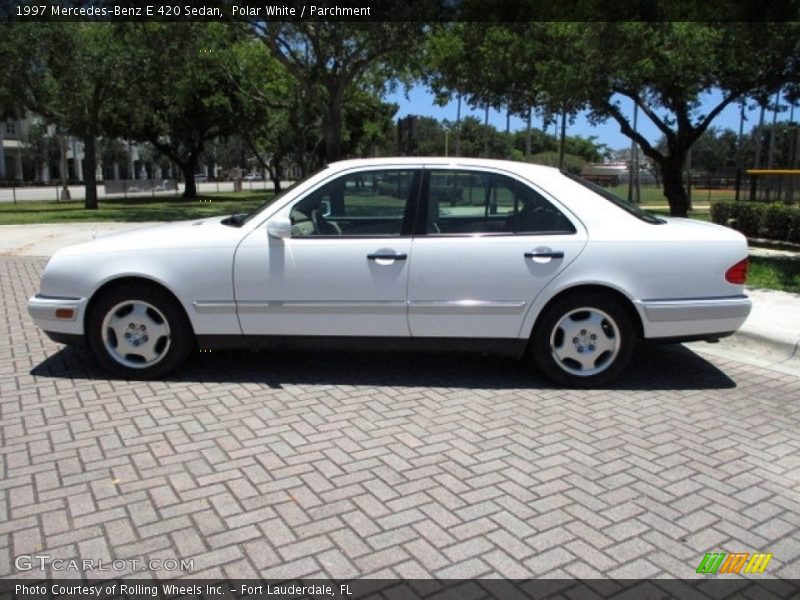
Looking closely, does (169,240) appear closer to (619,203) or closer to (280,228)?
(280,228)

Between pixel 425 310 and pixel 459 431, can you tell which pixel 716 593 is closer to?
pixel 459 431

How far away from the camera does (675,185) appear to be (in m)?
21.3

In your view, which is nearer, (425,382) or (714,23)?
(425,382)

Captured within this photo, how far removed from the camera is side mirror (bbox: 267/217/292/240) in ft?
16.4

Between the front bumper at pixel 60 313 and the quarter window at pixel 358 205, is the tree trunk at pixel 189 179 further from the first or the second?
the quarter window at pixel 358 205

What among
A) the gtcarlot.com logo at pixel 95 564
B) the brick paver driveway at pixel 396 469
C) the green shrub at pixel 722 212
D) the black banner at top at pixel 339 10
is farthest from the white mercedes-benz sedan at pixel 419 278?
the green shrub at pixel 722 212

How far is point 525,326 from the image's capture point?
16.8 feet

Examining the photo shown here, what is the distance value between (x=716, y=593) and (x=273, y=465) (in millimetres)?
2228

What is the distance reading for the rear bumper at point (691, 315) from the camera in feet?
16.6

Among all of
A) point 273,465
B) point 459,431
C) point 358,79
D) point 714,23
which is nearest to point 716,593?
point 459,431

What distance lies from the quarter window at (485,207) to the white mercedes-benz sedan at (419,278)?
0.01 meters

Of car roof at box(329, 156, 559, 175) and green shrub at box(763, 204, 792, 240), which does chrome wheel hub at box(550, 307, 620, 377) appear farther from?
green shrub at box(763, 204, 792, 240)

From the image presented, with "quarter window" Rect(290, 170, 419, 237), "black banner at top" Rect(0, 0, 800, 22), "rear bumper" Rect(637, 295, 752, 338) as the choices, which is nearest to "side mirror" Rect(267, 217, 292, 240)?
"quarter window" Rect(290, 170, 419, 237)

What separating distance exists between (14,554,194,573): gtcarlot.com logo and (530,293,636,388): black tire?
9.95ft
